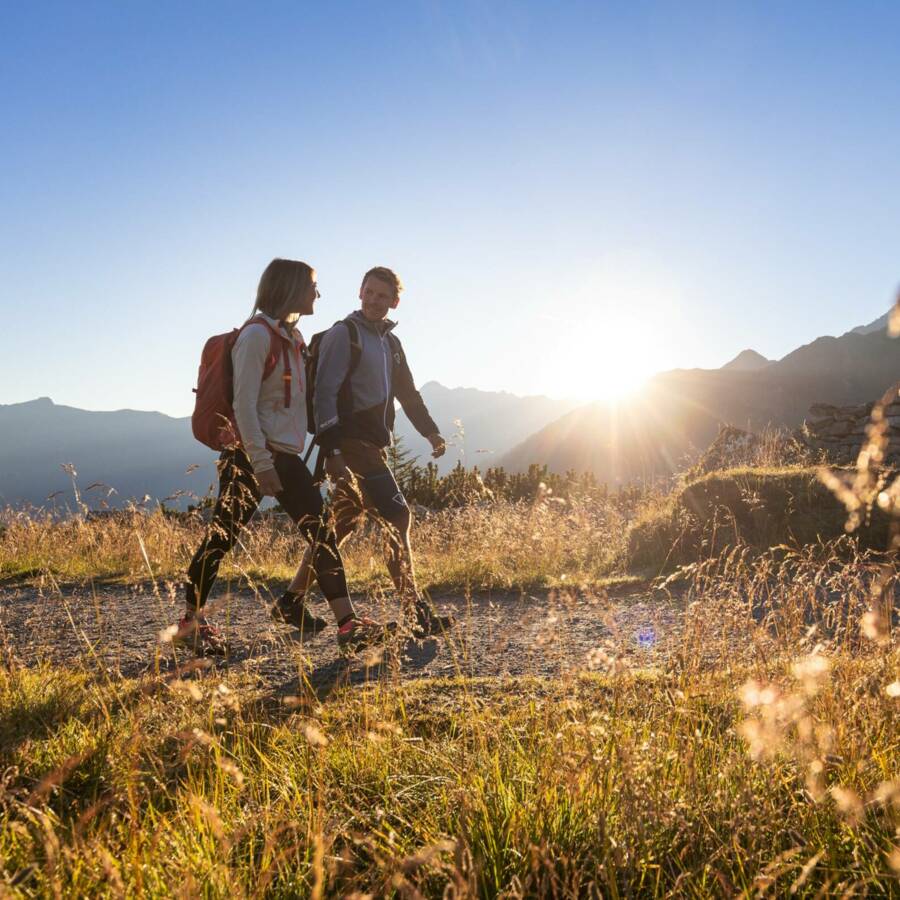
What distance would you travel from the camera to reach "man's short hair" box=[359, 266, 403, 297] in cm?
466

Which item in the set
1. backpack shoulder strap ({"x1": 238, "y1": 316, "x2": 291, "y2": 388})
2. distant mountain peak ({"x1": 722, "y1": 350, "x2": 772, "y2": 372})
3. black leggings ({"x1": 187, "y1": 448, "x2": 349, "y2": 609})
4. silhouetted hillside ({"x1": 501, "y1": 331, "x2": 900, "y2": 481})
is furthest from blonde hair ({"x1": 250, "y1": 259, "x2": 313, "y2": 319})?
distant mountain peak ({"x1": 722, "y1": 350, "x2": 772, "y2": 372})

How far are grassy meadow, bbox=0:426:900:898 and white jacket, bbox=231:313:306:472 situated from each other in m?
1.24

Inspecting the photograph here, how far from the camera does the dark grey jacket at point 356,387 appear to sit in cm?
447

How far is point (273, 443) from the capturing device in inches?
155

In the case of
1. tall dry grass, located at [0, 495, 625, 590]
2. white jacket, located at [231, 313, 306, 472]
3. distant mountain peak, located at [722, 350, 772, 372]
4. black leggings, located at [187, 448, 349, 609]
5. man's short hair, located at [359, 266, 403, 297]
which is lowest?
tall dry grass, located at [0, 495, 625, 590]

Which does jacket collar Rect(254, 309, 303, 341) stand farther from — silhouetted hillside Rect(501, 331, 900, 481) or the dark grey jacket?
silhouetted hillside Rect(501, 331, 900, 481)

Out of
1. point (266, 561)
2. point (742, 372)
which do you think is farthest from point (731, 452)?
point (742, 372)

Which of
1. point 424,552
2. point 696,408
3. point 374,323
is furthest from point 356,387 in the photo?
point 696,408

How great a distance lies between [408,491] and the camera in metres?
15.4

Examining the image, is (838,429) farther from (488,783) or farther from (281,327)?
(488,783)

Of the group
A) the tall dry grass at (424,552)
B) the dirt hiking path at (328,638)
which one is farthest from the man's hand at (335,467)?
the tall dry grass at (424,552)

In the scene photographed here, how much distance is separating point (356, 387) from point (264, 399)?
792 millimetres

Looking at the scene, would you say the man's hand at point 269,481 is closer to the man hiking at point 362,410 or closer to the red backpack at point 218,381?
the red backpack at point 218,381

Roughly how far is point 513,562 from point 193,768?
515 cm
